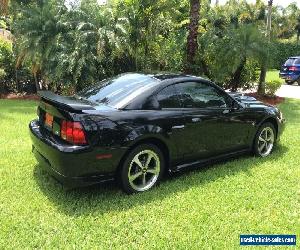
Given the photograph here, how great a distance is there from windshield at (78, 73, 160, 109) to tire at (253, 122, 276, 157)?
2.21 m

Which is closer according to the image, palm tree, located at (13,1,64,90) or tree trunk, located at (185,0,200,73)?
tree trunk, located at (185,0,200,73)

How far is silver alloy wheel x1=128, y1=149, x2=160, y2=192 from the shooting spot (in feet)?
15.7

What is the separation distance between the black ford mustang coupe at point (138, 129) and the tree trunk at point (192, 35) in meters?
6.83

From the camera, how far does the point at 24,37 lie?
12742 mm

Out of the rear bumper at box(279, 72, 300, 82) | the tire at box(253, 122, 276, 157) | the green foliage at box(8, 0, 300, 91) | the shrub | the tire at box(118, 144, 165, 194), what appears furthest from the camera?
the rear bumper at box(279, 72, 300, 82)

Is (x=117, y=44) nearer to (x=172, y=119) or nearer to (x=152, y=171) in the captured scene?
(x=172, y=119)

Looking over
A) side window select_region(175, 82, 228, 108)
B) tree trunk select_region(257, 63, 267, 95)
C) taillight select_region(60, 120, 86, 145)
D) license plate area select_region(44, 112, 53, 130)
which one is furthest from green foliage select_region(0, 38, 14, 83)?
taillight select_region(60, 120, 86, 145)

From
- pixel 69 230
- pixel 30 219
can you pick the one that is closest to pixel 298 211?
pixel 69 230

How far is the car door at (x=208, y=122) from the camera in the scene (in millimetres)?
5289

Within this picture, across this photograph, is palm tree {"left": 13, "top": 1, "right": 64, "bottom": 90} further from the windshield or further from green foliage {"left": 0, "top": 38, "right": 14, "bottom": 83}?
the windshield

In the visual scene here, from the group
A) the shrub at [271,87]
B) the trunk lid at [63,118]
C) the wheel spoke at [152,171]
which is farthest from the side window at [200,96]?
the shrub at [271,87]

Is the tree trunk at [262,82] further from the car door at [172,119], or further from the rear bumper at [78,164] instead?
the rear bumper at [78,164]

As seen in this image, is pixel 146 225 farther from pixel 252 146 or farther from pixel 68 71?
pixel 68 71

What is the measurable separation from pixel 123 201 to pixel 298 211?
211 cm
